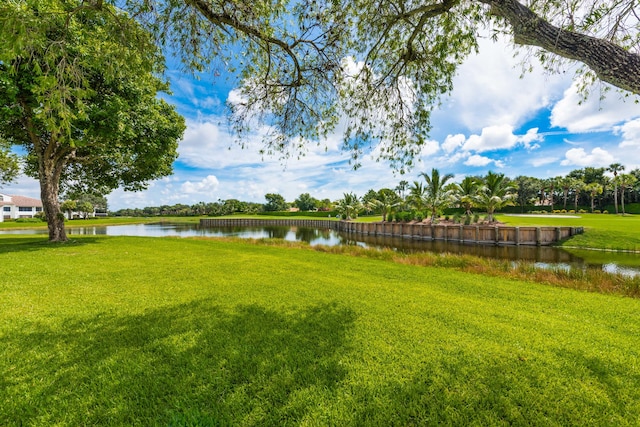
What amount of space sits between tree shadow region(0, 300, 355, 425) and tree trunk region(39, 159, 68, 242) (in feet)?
44.7

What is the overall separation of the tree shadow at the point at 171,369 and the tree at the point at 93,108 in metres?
3.09

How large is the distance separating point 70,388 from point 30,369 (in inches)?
35.1

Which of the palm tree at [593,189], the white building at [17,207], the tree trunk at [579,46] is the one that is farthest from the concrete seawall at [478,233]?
→ the white building at [17,207]

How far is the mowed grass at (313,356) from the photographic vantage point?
2535 millimetres

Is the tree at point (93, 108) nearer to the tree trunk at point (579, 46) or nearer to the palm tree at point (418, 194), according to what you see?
the tree trunk at point (579, 46)

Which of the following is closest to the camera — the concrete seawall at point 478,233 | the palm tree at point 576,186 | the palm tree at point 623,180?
the concrete seawall at point 478,233

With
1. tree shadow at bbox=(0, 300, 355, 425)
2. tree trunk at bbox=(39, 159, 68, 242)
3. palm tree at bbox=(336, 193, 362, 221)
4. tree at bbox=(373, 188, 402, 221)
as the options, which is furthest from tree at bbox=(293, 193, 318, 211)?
tree shadow at bbox=(0, 300, 355, 425)

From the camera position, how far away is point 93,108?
35.7ft

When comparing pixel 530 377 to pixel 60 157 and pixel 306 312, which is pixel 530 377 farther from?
pixel 60 157

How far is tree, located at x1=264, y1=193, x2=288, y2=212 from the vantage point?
10820 cm

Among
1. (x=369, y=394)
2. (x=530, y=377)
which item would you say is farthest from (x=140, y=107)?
(x=530, y=377)

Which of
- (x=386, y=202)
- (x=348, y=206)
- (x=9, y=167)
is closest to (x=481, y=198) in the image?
(x=386, y=202)

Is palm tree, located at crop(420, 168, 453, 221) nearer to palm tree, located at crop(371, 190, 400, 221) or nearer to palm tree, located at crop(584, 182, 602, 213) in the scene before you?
palm tree, located at crop(371, 190, 400, 221)

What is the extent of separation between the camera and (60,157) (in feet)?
46.8
